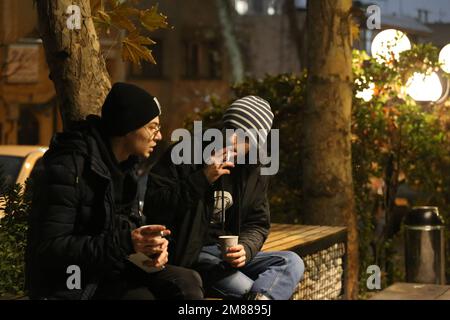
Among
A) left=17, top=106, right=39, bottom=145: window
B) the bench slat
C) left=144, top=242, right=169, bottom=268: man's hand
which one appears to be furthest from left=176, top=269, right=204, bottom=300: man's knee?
left=17, top=106, right=39, bottom=145: window

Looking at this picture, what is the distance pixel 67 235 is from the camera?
14.8ft

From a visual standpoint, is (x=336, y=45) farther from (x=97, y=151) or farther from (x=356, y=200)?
(x=97, y=151)

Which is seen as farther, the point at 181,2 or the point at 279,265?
the point at 181,2

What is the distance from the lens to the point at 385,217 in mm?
11047

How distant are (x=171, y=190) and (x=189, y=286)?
23.8 inches

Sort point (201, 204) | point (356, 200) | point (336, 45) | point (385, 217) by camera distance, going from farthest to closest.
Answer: point (385, 217)
point (356, 200)
point (336, 45)
point (201, 204)

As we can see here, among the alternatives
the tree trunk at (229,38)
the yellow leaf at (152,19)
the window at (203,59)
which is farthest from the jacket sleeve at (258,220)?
the window at (203,59)

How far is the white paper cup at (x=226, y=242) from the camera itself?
17.7 ft

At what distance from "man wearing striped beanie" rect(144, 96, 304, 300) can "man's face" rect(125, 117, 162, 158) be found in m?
0.44

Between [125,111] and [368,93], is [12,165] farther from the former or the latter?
[125,111]

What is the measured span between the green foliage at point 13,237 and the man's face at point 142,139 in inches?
57.0

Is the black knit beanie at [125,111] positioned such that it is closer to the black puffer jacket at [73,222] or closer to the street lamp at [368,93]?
the black puffer jacket at [73,222]

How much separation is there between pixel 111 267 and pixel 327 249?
3645 mm

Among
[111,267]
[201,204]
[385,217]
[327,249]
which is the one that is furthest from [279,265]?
[385,217]
